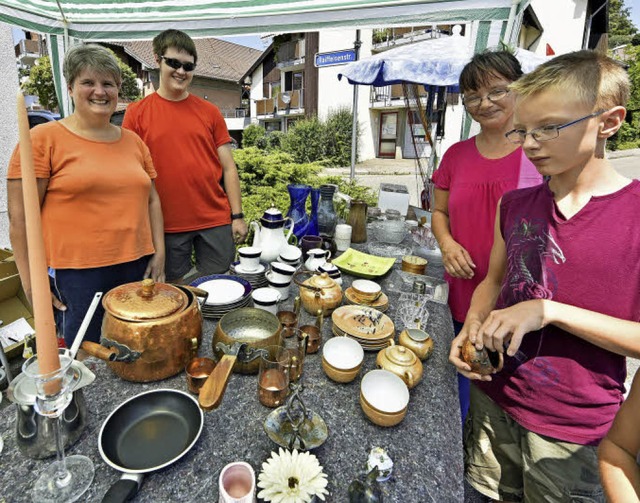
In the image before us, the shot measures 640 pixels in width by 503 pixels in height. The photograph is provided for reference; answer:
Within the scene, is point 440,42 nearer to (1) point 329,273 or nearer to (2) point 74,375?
(1) point 329,273

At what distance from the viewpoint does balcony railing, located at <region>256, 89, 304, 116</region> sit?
24.4 metres

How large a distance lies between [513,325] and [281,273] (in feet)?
3.88

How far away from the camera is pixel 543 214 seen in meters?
1.26

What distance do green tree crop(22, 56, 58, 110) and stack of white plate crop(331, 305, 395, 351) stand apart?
579 inches

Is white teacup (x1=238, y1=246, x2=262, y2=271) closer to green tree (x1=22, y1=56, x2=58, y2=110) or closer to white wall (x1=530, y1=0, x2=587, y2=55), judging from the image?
green tree (x1=22, y1=56, x2=58, y2=110)

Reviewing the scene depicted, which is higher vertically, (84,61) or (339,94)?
(339,94)

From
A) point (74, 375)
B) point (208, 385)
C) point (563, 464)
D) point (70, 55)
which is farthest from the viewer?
point (70, 55)

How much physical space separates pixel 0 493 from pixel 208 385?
567mm

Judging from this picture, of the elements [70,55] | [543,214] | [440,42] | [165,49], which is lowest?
[543,214]

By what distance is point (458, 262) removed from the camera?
187 cm

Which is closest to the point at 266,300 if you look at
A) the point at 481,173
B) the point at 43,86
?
the point at 481,173

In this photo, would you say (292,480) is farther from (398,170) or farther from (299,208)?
(398,170)

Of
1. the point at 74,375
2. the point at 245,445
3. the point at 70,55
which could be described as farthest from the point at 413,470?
the point at 70,55

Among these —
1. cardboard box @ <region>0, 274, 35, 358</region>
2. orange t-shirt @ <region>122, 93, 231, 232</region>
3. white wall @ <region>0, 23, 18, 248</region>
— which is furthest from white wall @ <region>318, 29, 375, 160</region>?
cardboard box @ <region>0, 274, 35, 358</region>
